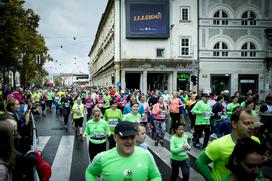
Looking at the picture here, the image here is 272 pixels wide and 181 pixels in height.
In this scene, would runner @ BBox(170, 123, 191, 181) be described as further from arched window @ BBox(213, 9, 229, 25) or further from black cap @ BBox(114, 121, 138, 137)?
arched window @ BBox(213, 9, 229, 25)

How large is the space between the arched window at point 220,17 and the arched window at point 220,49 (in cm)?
226

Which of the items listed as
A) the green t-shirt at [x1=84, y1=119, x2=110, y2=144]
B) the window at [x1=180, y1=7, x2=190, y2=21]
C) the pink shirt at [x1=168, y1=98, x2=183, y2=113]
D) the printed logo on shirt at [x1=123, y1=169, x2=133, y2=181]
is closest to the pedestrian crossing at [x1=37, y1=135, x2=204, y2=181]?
the green t-shirt at [x1=84, y1=119, x2=110, y2=144]

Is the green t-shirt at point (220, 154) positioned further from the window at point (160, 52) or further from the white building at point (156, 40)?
the window at point (160, 52)

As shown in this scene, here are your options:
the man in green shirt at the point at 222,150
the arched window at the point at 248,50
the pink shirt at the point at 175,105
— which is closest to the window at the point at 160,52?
the arched window at the point at 248,50

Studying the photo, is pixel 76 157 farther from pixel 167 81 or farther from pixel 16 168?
pixel 167 81

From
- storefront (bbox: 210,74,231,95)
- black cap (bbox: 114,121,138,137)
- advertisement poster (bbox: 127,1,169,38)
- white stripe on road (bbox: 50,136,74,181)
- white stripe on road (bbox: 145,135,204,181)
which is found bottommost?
white stripe on road (bbox: 50,136,74,181)

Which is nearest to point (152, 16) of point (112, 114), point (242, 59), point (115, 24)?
point (115, 24)

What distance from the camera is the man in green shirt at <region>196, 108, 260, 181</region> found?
11.1 ft

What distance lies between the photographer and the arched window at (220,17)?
112 ft

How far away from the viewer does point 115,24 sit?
113ft

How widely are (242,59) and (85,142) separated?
89.2 feet

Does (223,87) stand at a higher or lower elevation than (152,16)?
lower

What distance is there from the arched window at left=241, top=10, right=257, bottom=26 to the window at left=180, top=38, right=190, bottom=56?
21.9 ft

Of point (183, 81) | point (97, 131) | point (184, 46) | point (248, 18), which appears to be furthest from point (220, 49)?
point (97, 131)
